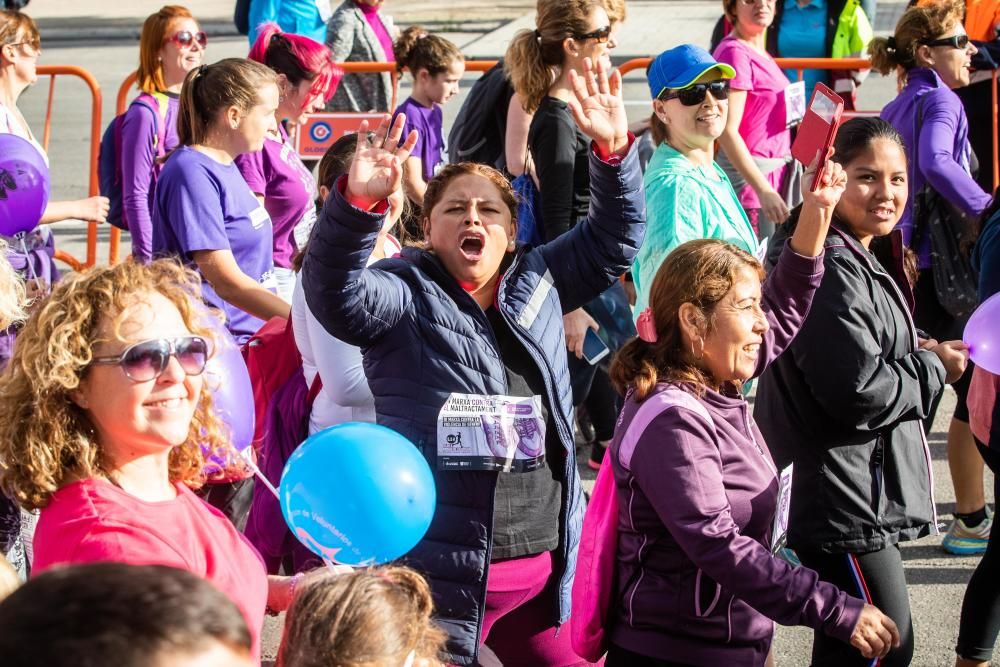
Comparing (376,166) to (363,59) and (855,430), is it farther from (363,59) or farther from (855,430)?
(363,59)

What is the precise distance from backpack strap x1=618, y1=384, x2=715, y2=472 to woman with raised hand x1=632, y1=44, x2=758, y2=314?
1283mm

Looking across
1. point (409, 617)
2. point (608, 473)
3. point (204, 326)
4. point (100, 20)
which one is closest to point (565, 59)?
point (608, 473)

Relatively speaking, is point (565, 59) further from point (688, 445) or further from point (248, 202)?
point (688, 445)

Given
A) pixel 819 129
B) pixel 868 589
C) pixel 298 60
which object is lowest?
pixel 868 589

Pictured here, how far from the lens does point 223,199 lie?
14.0 ft

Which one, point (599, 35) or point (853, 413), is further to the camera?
point (599, 35)

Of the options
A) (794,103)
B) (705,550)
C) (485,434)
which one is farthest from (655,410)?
(794,103)

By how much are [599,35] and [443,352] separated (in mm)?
2522

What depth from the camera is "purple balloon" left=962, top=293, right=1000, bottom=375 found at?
3.45 m

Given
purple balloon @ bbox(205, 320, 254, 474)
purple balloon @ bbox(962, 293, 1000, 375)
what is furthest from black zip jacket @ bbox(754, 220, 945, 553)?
purple balloon @ bbox(205, 320, 254, 474)

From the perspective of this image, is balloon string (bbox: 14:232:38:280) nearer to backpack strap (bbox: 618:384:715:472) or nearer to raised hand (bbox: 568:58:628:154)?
raised hand (bbox: 568:58:628:154)

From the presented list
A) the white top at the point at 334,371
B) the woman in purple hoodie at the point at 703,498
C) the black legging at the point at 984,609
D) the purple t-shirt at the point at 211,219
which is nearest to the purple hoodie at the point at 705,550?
the woman in purple hoodie at the point at 703,498

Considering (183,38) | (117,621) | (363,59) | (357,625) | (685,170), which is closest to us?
(117,621)

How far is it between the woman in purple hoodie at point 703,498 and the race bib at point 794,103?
372cm
